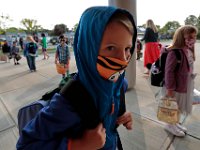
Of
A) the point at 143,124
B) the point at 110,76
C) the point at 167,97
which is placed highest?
the point at 110,76

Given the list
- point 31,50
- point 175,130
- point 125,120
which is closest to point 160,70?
point 175,130

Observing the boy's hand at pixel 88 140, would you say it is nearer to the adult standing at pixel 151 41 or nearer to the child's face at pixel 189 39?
the child's face at pixel 189 39

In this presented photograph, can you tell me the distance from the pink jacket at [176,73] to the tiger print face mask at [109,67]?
1577mm

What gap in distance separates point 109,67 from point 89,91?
0.53ft

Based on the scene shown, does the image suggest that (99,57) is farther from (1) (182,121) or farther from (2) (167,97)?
(1) (182,121)

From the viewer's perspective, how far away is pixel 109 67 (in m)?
0.88

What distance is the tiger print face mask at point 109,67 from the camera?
0.88m

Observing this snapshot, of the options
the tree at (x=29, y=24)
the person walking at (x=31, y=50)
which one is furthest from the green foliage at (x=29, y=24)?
the person walking at (x=31, y=50)

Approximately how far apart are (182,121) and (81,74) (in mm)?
→ 2671

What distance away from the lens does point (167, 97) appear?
7.77 feet

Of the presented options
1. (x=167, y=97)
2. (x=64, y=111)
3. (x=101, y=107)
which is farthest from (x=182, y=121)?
(x=64, y=111)

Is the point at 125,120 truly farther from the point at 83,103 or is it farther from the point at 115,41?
the point at 115,41

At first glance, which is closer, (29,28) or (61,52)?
(61,52)

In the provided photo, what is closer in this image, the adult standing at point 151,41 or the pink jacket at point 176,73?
the pink jacket at point 176,73
